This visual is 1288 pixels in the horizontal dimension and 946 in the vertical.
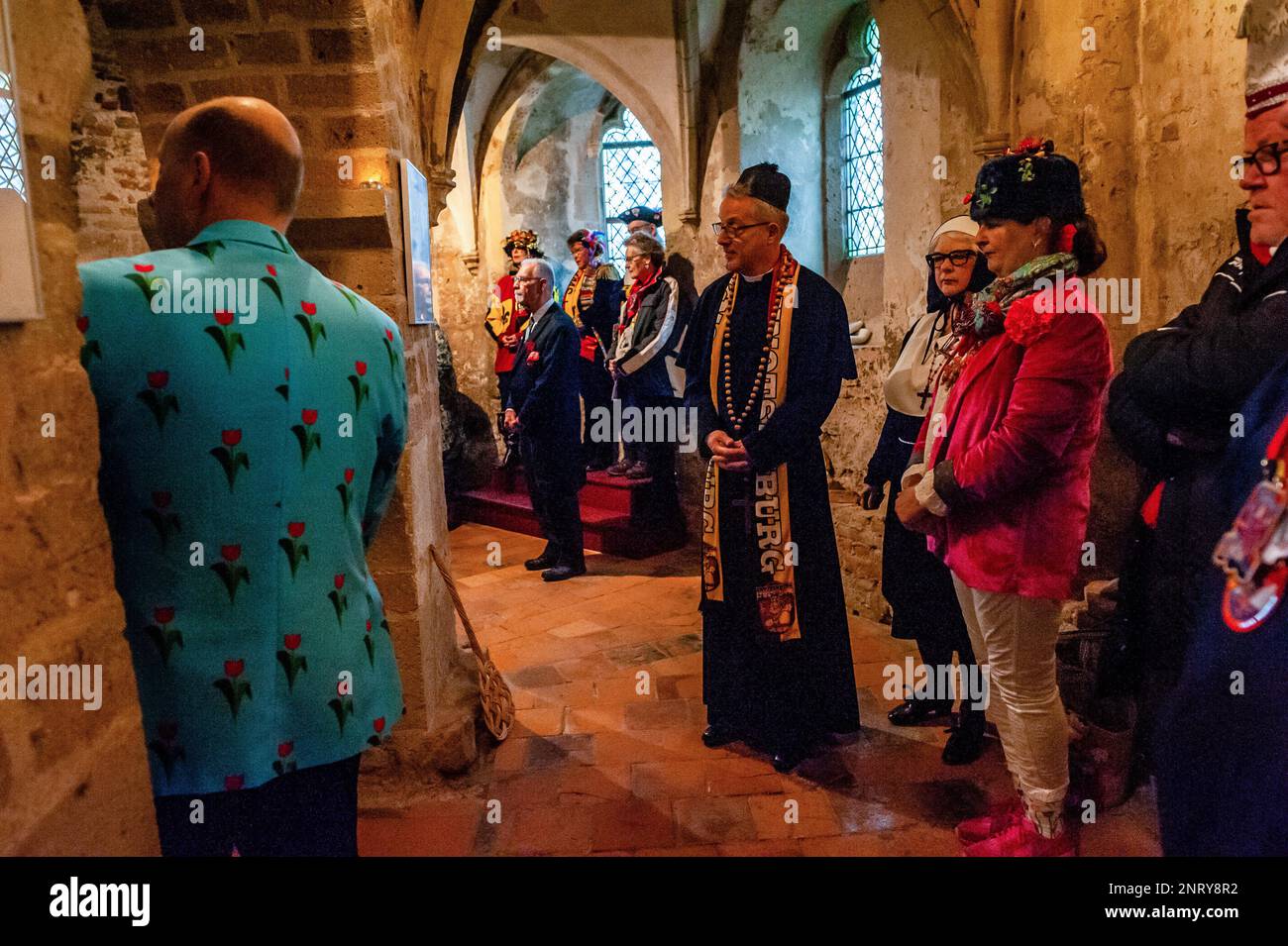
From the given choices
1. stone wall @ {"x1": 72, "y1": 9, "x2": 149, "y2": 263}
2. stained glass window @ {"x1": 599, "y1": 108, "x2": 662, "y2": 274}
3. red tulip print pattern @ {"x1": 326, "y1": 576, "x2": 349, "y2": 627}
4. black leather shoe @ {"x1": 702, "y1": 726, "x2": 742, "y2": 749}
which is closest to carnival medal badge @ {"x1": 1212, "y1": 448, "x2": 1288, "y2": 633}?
red tulip print pattern @ {"x1": 326, "y1": 576, "x2": 349, "y2": 627}

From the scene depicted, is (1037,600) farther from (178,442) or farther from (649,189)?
(649,189)

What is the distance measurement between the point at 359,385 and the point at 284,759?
0.62 m

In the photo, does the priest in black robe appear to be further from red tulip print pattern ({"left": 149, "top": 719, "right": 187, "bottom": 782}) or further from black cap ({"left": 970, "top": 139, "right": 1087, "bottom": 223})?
red tulip print pattern ({"left": 149, "top": 719, "right": 187, "bottom": 782})

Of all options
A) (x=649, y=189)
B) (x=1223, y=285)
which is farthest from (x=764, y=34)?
(x=1223, y=285)

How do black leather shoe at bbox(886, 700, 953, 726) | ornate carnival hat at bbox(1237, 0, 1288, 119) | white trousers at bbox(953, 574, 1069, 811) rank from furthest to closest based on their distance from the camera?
black leather shoe at bbox(886, 700, 953, 726)
ornate carnival hat at bbox(1237, 0, 1288, 119)
white trousers at bbox(953, 574, 1069, 811)

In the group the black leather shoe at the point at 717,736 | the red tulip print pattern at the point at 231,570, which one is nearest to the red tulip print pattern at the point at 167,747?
the red tulip print pattern at the point at 231,570

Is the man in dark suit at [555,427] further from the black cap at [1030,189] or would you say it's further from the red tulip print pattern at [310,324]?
the red tulip print pattern at [310,324]

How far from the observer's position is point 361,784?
3.02m

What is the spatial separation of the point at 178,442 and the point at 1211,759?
1498mm

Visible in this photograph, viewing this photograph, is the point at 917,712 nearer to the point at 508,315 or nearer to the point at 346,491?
the point at 346,491

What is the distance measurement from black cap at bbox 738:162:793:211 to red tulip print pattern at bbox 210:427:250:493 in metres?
2.10

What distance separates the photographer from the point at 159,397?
1.28 m

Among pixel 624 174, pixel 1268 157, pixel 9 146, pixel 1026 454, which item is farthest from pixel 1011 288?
pixel 624 174

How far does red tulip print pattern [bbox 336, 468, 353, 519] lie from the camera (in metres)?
1.49
